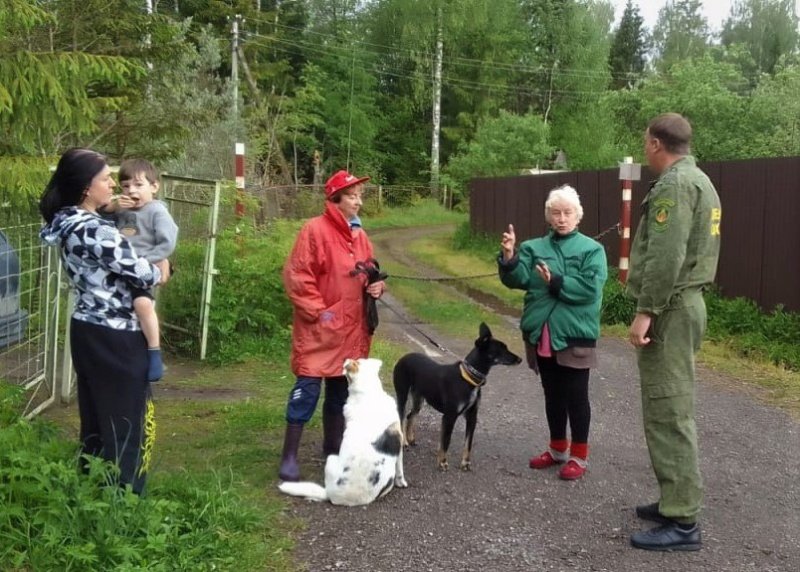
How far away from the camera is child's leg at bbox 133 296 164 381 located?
3568 mm

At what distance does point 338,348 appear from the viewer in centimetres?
476

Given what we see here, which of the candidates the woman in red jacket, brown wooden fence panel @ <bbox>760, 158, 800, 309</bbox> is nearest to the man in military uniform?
the woman in red jacket

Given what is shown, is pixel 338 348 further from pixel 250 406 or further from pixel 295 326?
pixel 250 406

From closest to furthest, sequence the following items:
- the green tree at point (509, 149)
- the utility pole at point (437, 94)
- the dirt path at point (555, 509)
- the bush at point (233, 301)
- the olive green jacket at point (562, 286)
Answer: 1. the dirt path at point (555, 509)
2. the olive green jacket at point (562, 286)
3. the bush at point (233, 301)
4. the green tree at point (509, 149)
5. the utility pole at point (437, 94)

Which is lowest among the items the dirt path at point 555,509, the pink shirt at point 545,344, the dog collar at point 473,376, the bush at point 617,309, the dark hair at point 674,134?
the dirt path at point 555,509

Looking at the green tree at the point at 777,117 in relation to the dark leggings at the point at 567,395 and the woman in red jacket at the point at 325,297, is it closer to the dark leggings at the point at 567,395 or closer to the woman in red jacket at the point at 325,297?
the dark leggings at the point at 567,395

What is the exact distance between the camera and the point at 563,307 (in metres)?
4.84

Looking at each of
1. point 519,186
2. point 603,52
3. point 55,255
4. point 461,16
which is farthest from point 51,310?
point 603,52

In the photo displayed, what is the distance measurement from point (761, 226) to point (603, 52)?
3829 centimetres

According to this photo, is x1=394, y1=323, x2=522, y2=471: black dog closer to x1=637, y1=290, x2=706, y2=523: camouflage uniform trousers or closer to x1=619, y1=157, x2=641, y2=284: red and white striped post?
x1=637, y1=290, x2=706, y2=523: camouflage uniform trousers

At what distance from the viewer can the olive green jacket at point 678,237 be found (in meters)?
3.70

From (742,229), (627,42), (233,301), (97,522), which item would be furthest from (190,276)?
(627,42)

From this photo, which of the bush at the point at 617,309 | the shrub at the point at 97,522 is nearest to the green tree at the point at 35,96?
the shrub at the point at 97,522

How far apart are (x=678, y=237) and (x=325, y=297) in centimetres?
207
